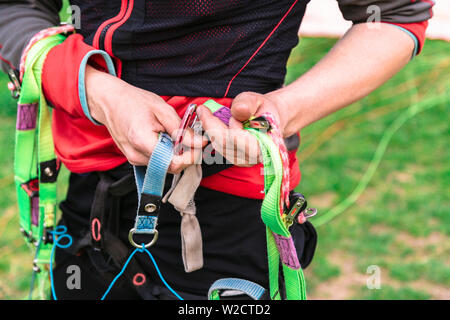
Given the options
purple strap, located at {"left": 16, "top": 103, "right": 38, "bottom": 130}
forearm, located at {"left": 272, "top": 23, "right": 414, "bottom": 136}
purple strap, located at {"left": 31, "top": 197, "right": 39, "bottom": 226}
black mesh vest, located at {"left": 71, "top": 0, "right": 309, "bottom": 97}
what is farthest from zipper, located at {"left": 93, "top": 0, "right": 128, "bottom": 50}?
purple strap, located at {"left": 31, "top": 197, "right": 39, "bottom": 226}

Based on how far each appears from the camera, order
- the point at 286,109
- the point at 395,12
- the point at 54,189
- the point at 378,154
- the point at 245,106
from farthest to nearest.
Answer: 1. the point at 378,154
2. the point at 54,189
3. the point at 395,12
4. the point at 286,109
5. the point at 245,106

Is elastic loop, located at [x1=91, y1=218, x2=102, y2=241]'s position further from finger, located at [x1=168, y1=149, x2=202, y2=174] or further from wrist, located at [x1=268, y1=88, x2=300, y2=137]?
wrist, located at [x1=268, y1=88, x2=300, y2=137]

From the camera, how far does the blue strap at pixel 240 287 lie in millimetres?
1051

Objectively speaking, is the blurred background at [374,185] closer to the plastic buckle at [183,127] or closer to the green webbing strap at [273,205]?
the green webbing strap at [273,205]

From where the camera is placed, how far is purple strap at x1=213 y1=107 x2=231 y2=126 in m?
0.93

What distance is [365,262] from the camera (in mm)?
2771

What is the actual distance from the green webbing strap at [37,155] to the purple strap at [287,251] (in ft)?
1.82

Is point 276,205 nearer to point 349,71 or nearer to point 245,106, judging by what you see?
point 245,106

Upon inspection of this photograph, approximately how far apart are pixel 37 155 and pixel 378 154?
297 centimetres

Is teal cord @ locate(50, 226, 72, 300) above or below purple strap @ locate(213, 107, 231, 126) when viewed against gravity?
below

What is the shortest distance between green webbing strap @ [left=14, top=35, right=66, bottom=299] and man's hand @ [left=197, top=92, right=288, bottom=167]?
1.32 ft

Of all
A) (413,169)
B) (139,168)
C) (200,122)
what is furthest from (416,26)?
(413,169)

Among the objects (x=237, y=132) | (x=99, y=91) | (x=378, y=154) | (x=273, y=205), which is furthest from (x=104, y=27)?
(x=378, y=154)

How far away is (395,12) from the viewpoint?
1.09m
